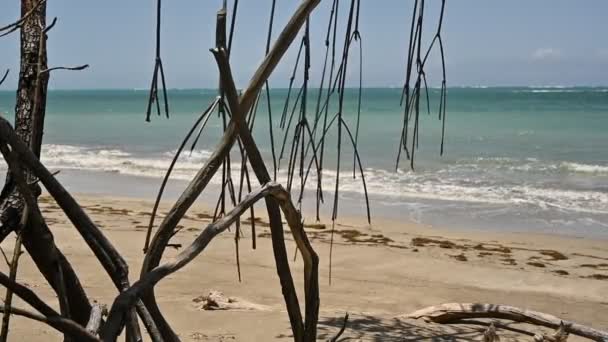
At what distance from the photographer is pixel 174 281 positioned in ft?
17.7

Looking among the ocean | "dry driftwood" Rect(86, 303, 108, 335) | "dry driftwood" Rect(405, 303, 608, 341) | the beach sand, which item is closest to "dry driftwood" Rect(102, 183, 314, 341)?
"dry driftwood" Rect(86, 303, 108, 335)

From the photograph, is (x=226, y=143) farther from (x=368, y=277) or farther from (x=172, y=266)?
(x=368, y=277)

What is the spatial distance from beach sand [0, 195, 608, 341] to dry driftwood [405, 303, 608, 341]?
0.08 m

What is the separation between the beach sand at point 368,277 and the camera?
12.0ft

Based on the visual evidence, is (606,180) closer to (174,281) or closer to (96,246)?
(174,281)

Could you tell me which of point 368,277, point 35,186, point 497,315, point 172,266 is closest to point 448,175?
point 368,277

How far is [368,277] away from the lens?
20.4ft

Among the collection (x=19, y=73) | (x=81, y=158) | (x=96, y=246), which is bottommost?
(x=81, y=158)

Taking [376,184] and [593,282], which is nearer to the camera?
[593,282]

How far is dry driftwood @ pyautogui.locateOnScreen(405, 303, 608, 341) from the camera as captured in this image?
108 inches

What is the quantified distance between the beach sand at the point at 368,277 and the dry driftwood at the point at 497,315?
0.08m

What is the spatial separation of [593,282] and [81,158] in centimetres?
1359

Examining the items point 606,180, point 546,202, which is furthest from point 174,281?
point 606,180

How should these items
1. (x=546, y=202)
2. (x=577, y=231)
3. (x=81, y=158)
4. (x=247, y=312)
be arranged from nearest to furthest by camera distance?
(x=247, y=312) → (x=577, y=231) → (x=546, y=202) → (x=81, y=158)
